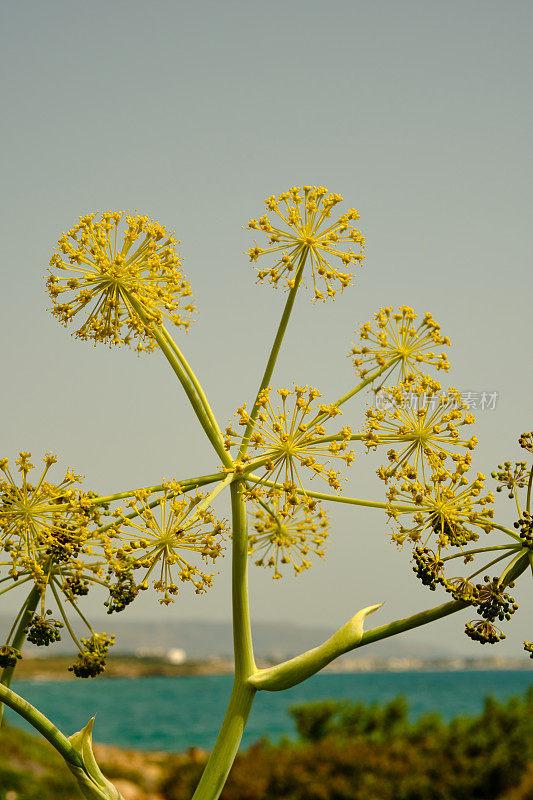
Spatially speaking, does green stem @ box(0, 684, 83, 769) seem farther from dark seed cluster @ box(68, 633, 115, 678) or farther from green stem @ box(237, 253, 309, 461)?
green stem @ box(237, 253, 309, 461)

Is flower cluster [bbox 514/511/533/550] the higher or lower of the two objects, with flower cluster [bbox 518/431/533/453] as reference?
lower

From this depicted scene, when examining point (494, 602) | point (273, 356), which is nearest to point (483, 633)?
point (494, 602)

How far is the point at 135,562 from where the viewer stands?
94.5 inches

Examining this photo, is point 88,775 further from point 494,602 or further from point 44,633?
point 494,602

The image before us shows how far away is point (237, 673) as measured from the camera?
2725 millimetres

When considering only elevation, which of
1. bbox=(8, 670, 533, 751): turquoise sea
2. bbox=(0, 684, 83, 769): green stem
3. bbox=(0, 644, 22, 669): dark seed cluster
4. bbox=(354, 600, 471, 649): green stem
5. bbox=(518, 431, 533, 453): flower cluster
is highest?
bbox=(518, 431, 533, 453): flower cluster

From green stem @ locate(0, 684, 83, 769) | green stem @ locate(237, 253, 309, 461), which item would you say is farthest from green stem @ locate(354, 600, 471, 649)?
green stem @ locate(0, 684, 83, 769)

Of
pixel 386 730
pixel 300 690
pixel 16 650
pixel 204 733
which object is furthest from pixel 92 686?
pixel 16 650

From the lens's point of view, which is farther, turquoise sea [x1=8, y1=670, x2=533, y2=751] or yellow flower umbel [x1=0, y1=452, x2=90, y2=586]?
turquoise sea [x1=8, y1=670, x2=533, y2=751]

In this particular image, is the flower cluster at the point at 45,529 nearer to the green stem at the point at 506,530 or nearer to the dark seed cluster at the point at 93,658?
the dark seed cluster at the point at 93,658

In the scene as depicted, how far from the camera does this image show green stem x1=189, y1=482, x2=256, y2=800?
8.50 ft

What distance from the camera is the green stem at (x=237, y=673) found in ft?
8.50

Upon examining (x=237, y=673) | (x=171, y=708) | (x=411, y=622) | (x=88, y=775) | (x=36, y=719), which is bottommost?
(x=171, y=708)

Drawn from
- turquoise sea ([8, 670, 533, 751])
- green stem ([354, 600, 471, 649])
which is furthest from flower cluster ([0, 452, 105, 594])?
turquoise sea ([8, 670, 533, 751])
